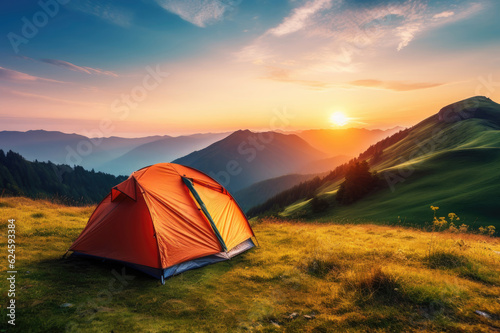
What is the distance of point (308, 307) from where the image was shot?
260 inches

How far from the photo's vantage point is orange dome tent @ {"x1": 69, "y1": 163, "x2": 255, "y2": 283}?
901 centimetres

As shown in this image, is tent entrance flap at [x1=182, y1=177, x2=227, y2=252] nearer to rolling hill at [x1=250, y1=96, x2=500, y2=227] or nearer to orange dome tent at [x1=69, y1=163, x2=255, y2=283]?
orange dome tent at [x1=69, y1=163, x2=255, y2=283]

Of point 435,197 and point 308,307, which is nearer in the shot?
point 308,307

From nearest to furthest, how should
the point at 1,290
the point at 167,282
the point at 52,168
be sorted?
the point at 1,290
the point at 167,282
the point at 52,168

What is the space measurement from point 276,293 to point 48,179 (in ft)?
613

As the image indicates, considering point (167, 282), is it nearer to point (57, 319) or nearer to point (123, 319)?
point (123, 319)

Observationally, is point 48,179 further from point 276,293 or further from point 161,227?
point 276,293

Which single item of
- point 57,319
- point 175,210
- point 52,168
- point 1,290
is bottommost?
Answer: point 57,319

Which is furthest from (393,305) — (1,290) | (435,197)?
(435,197)

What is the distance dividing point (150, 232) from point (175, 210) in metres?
1.29

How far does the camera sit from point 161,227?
9.37m

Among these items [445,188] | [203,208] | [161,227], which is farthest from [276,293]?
[445,188]

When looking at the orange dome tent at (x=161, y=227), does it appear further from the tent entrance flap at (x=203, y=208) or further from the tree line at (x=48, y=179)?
the tree line at (x=48, y=179)

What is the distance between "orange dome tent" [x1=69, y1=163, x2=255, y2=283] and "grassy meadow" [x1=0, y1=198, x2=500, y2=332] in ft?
1.77
